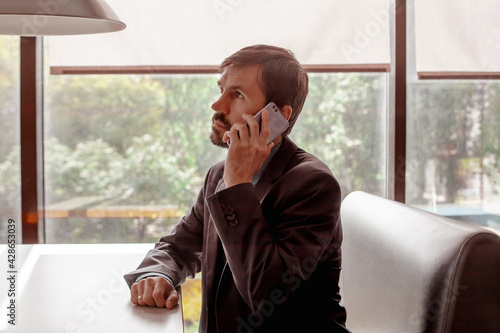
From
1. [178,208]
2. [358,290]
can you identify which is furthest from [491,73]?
[178,208]

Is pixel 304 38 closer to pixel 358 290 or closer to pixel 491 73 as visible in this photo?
pixel 491 73

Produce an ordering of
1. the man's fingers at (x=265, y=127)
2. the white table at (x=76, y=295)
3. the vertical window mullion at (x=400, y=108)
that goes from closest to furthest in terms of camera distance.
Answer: the white table at (x=76, y=295)
the man's fingers at (x=265, y=127)
the vertical window mullion at (x=400, y=108)

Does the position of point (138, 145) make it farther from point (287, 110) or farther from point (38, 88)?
point (287, 110)

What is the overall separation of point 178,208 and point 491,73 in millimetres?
1558

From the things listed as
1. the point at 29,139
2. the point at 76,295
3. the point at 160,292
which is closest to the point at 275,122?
the point at 160,292

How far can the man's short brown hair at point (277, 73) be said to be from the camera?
1511mm

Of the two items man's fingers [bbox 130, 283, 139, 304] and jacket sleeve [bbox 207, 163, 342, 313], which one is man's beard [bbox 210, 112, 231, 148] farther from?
man's fingers [bbox 130, 283, 139, 304]

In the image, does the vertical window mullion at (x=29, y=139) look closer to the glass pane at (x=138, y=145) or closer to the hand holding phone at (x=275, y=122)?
the glass pane at (x=138, y=145)

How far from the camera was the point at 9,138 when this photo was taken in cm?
248

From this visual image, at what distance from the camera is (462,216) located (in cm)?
273

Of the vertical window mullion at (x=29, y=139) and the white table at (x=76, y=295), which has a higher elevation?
the vertical window mullion at (x=29, y=139)

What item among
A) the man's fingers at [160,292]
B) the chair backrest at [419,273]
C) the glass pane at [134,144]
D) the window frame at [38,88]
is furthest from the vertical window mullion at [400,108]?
the man's fingers at [160,292]

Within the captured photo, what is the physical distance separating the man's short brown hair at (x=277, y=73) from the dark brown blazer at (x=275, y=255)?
0.38ft

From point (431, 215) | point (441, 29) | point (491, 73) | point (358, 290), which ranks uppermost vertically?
point (441, 29)
